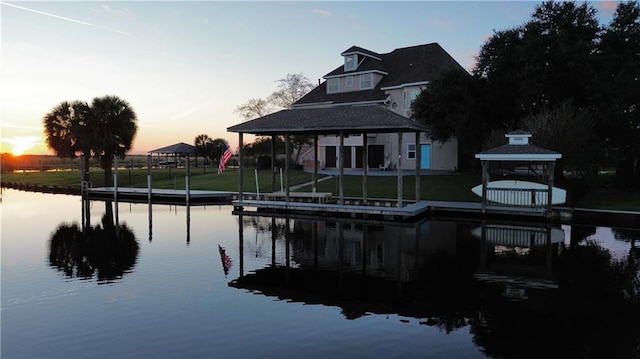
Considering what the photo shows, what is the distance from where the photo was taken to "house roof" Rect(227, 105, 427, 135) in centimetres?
2011

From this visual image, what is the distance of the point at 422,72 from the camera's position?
3822 cm

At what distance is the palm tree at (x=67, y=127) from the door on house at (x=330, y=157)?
20.4 m

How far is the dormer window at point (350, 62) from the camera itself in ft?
141

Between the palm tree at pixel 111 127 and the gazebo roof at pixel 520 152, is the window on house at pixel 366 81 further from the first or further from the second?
the gazebo roof at pixel 520 152

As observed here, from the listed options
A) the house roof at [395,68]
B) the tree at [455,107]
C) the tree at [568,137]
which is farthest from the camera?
the house roof at [395,68]

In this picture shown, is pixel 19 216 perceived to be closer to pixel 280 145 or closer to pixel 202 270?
pixel 202 270

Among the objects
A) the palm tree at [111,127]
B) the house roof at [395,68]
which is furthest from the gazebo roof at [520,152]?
the palm tree at [111,127]

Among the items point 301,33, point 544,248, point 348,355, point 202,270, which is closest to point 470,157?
point 301,33

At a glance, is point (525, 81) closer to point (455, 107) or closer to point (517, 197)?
point (455, 107)

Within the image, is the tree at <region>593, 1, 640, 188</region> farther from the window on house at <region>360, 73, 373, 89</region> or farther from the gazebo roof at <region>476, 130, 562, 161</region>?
the window on house at <region>360, 73, 373, 89</region>

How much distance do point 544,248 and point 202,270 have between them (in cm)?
1085

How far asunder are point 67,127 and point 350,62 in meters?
25.0

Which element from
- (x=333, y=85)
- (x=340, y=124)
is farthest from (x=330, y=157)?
(x=340, y=124)

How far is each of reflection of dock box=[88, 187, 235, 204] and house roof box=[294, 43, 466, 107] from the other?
16733 mm
